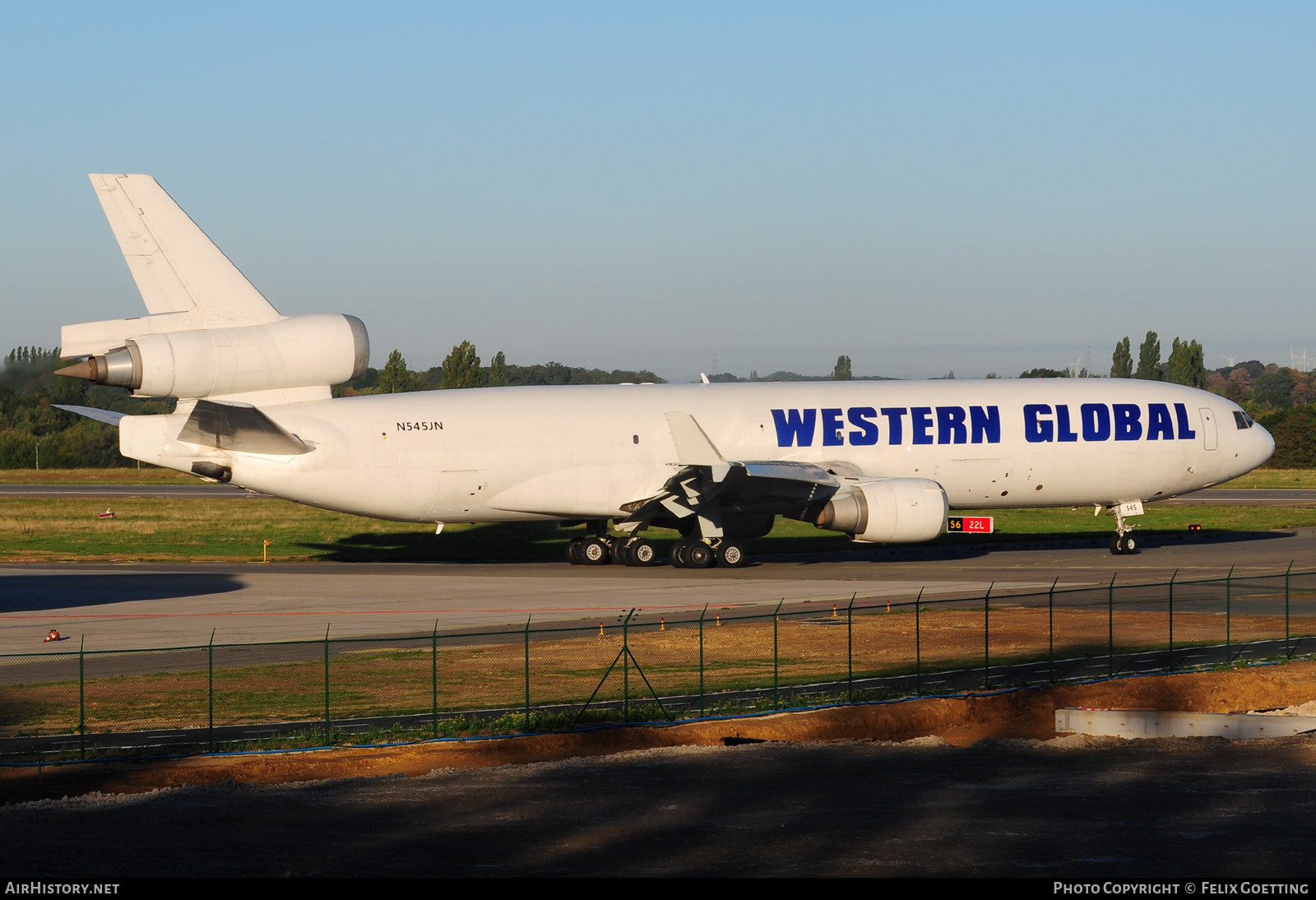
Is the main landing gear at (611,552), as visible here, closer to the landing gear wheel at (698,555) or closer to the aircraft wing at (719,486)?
the aircraft wing at (719,486)

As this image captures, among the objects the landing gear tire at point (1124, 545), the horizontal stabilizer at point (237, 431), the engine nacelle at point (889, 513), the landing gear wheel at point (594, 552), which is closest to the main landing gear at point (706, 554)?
the landing gear wheel at point (594, 552)

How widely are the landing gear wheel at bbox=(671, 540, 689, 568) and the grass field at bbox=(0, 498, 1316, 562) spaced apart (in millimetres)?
6992

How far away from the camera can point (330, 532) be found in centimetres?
5744

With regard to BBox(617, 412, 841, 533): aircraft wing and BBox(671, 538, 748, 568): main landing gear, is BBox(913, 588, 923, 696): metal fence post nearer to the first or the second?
BBox(617, 412, 841, 533): aircraft wing

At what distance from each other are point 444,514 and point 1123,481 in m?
22.4

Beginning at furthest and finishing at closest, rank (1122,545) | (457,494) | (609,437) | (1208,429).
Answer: (1208,429)
(1122,545)
(609,437)
(457,494)

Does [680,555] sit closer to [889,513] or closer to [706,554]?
[706,554]

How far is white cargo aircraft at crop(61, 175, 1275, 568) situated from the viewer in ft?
121

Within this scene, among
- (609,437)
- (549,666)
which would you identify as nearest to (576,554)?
(609,437)

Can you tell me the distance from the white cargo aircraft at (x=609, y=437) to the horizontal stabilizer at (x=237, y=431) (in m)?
0.06

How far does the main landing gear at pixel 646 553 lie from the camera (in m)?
41.8

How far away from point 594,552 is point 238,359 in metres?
12.8

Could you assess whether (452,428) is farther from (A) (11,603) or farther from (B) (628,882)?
(B) (628,882)

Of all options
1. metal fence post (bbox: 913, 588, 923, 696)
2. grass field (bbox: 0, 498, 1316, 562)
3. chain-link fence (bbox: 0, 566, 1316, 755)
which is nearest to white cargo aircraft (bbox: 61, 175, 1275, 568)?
grass field (bbox: 0, 498, 1316, 562)
